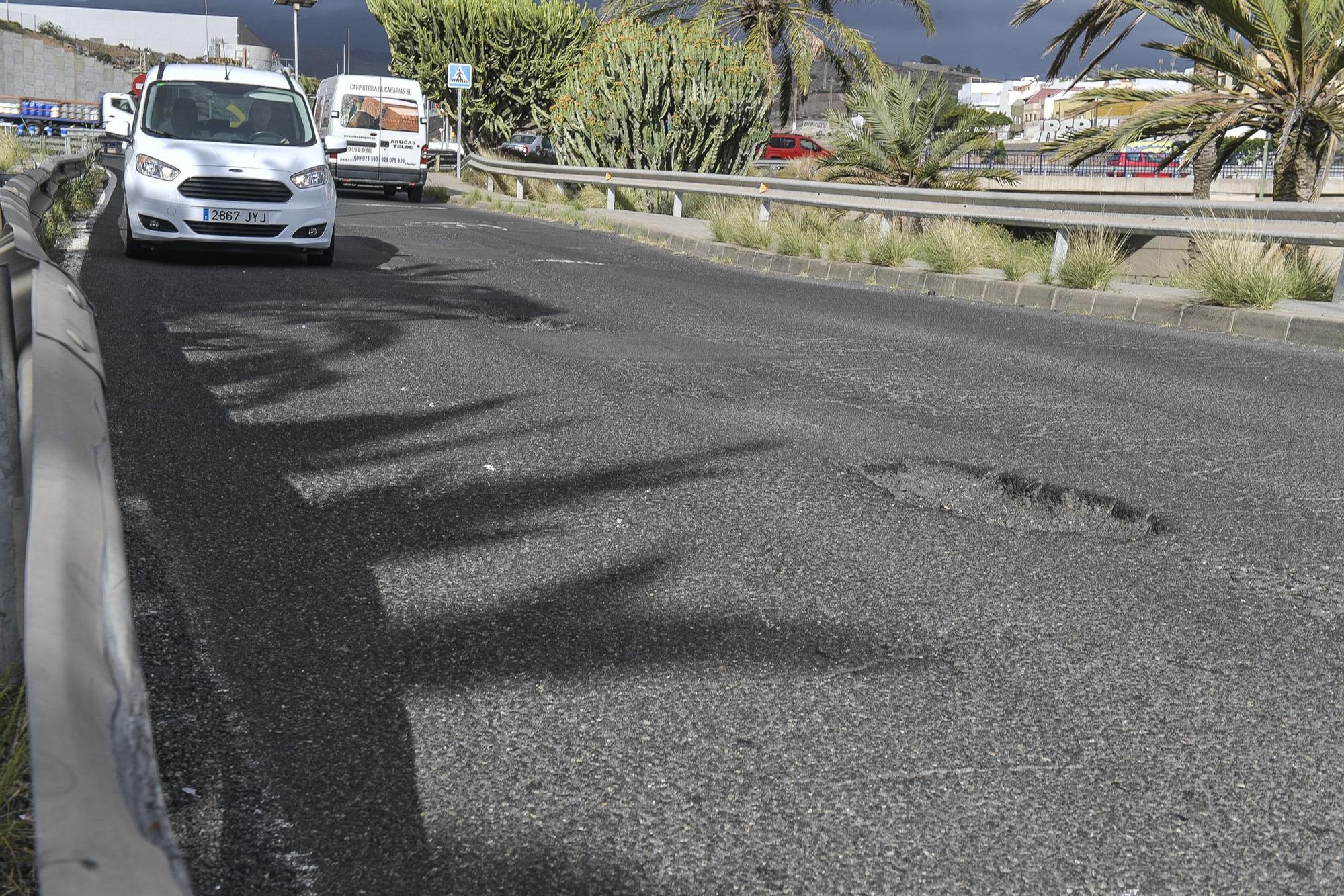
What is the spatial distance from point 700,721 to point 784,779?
290 millimetres

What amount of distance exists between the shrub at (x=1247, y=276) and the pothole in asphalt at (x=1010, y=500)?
6.63 metres

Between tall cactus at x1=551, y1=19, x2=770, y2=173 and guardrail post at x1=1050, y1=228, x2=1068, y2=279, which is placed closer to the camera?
guardrail post at x1=1050, y1=228, x2=1068, y2=279

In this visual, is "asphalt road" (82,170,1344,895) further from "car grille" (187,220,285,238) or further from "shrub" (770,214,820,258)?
"shrub" (770,214,820,258)

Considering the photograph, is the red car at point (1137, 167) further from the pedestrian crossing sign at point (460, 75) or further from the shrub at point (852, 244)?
the shrub at point (852, 244)

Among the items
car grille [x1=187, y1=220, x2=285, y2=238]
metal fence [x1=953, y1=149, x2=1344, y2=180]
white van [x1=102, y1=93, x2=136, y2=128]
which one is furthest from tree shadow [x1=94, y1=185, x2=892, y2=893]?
metal fence [x1=953, y1=149, x2=1344, y2=180]

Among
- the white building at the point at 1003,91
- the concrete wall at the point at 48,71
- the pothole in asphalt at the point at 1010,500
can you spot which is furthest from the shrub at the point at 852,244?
the white building at the point at 1003,91

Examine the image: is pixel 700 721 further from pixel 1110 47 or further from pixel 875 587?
pixel 1110 47

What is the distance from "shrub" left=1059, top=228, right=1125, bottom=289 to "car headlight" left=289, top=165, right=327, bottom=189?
706 cm

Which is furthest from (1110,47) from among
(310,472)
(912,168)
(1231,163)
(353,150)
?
(1231,163)

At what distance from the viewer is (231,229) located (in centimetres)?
1152

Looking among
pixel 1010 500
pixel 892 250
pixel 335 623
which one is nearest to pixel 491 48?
pixel 892 250

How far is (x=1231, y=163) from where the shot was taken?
58.9 m

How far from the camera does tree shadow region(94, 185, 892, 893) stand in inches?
85.4

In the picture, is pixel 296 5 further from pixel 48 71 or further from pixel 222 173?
pixel 48 71
